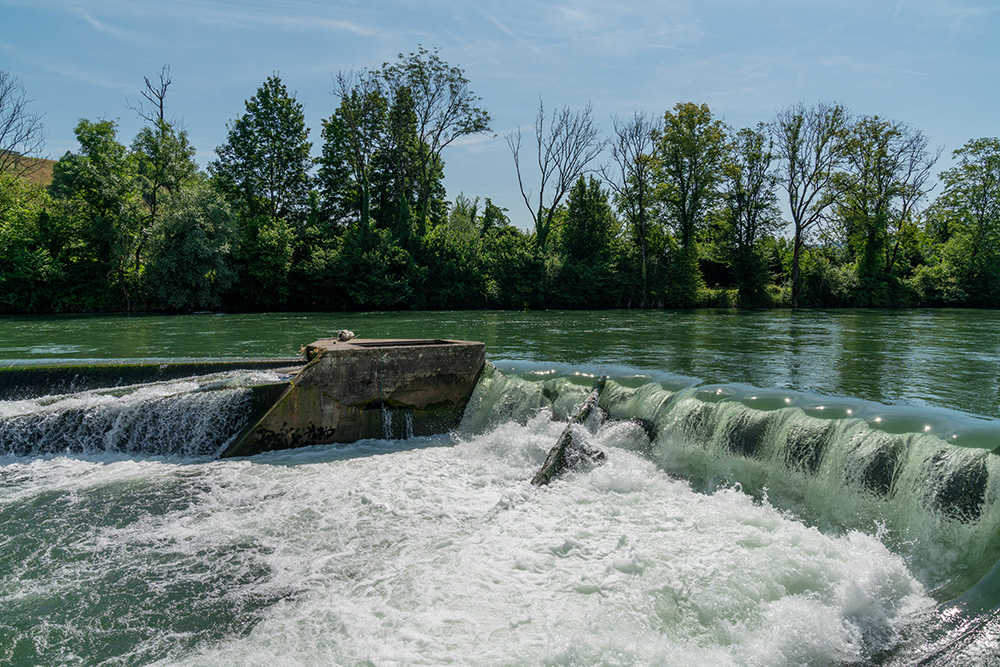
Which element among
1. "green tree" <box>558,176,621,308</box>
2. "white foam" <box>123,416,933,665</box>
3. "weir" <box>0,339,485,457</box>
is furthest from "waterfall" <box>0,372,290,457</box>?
"green tree" <box>558,176,621,308</box>

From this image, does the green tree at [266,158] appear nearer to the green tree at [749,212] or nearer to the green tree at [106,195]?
the green tree at [106,195]

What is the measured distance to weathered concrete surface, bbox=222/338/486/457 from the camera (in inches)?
343

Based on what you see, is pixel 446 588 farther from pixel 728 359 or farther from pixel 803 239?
pixel 803 239

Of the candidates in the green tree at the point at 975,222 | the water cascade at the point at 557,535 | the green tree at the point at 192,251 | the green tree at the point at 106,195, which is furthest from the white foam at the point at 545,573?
the green tree at the point at 975,222

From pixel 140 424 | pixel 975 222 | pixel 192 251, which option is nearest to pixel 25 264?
pixel 192 251

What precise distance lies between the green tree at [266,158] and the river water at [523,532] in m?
37.2

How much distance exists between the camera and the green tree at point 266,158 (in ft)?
138

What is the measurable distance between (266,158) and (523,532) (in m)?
43.9

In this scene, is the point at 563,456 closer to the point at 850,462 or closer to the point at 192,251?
the point at 850,462

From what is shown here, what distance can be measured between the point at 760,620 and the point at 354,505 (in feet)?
14.2

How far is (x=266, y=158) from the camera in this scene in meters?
42.8

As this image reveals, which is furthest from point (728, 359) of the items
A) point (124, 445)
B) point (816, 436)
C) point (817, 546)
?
point (124, 445)

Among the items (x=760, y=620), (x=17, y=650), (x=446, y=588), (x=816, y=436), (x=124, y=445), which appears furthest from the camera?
(x=124, y=445)

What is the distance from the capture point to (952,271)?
39.9 m
